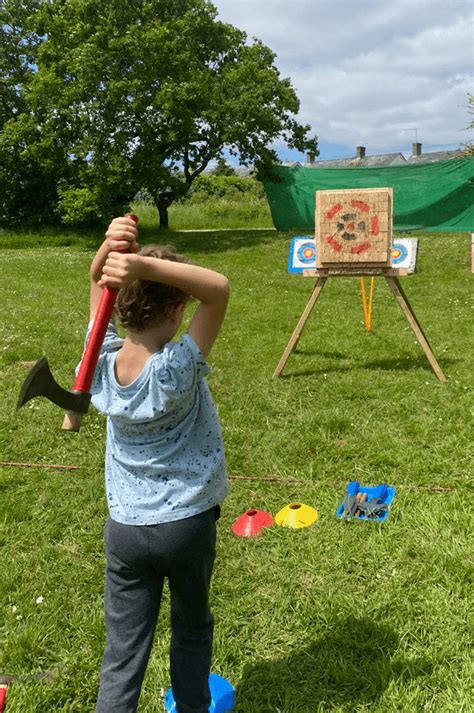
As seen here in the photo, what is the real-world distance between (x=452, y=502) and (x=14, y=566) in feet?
8.18

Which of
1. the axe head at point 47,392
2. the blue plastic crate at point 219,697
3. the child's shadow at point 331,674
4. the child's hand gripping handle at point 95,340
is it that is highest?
the child's hand gripping handle at point 95,340

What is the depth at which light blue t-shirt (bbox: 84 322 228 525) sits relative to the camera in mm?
1720

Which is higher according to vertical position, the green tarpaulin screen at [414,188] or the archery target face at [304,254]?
the green tarpaulin screen at [414,188]

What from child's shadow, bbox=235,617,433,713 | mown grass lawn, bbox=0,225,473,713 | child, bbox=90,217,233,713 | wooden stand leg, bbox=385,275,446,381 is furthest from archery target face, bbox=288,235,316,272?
child, bbox=90,217,233,713

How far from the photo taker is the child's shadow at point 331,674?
2.30 metres

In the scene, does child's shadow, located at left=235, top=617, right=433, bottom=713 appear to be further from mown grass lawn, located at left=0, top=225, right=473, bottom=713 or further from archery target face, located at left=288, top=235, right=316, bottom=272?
archery target face, located at left=288, top=235, right=316, bottom=272

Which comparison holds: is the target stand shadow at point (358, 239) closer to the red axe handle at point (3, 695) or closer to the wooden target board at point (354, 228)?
the wooden target board at point (354, 228)

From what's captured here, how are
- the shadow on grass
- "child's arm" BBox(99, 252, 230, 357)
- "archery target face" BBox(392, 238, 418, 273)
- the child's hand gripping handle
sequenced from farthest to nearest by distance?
1. "archery target face" BBox(392, 238, 418, 273)
2. the shadow on grass
3. the child's hand gripping handle
4. "child's arm" BBox(99, 252, 230, 357)

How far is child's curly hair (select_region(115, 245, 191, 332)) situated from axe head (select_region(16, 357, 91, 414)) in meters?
0.26

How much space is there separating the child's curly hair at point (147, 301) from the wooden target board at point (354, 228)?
474 centimetres

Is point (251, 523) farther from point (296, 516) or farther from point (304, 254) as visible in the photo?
point (304, 254)

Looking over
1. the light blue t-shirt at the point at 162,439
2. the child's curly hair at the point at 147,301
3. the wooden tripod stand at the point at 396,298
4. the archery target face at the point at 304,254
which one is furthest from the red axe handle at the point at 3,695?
the archery target face at the point at 304,254

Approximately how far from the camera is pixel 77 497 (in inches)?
153

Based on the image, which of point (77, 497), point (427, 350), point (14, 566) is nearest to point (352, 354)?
point (427, 350)
